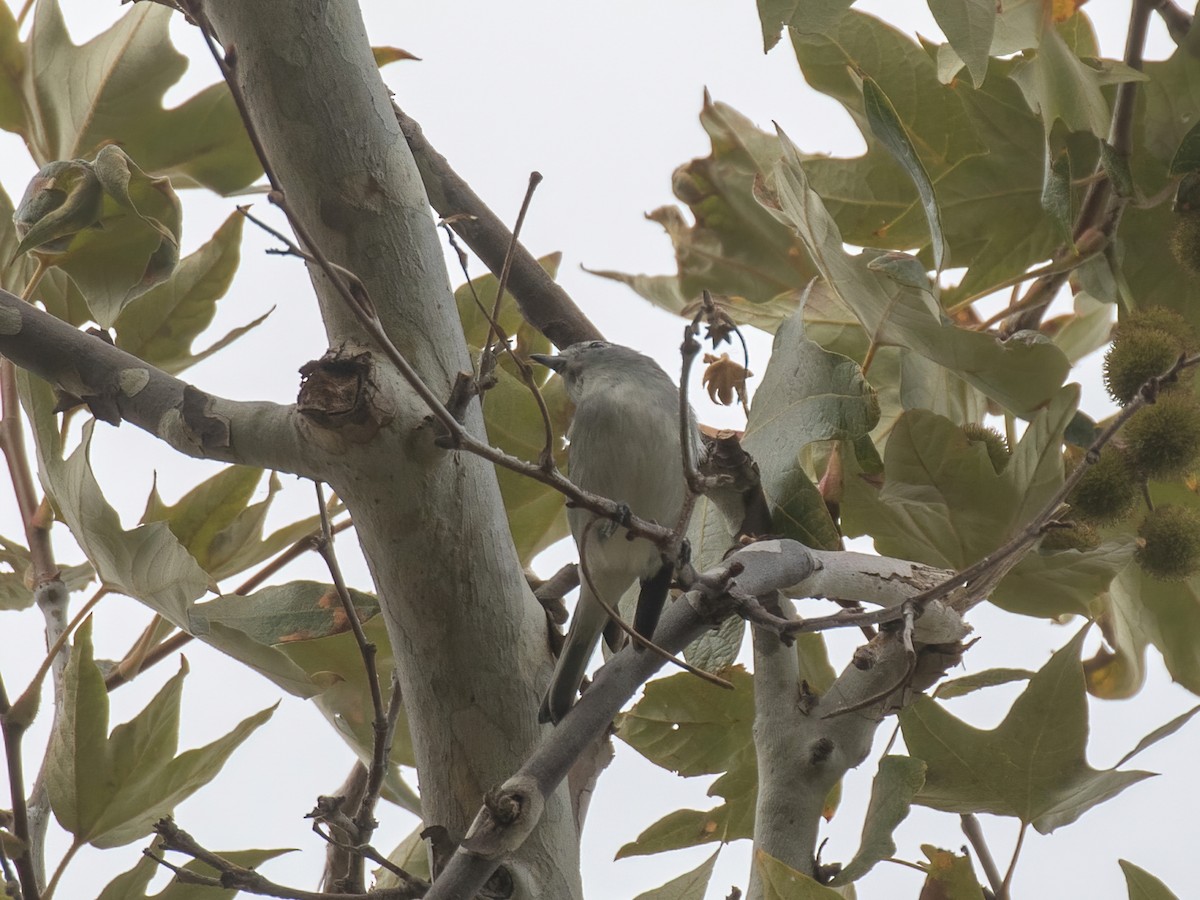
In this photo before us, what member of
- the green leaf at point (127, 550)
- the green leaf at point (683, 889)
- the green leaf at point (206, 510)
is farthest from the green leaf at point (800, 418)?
the green leaf at point (206, 510)

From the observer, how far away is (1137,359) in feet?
3.53

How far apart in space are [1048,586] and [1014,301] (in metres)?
0.38

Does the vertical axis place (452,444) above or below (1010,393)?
below

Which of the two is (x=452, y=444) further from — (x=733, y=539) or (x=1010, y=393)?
(x=1010, y=393)

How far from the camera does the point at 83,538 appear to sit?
1021 mm

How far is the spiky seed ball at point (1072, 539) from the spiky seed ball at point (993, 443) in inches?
3.2

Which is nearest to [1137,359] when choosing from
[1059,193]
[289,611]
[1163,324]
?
[1163,324]

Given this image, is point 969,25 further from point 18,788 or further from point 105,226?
point 18,788

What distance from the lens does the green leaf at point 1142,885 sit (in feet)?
3.10

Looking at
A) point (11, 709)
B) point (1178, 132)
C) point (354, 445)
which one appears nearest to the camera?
point (354, 445)

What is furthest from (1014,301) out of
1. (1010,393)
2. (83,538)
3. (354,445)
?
(83,538)

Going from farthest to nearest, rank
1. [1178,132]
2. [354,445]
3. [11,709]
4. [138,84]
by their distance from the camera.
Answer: [138,84], [1178,132], [11,709], [354,445]

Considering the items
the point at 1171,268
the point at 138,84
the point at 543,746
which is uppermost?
the point at 138,84

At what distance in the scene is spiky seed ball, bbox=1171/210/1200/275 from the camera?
1104mm
